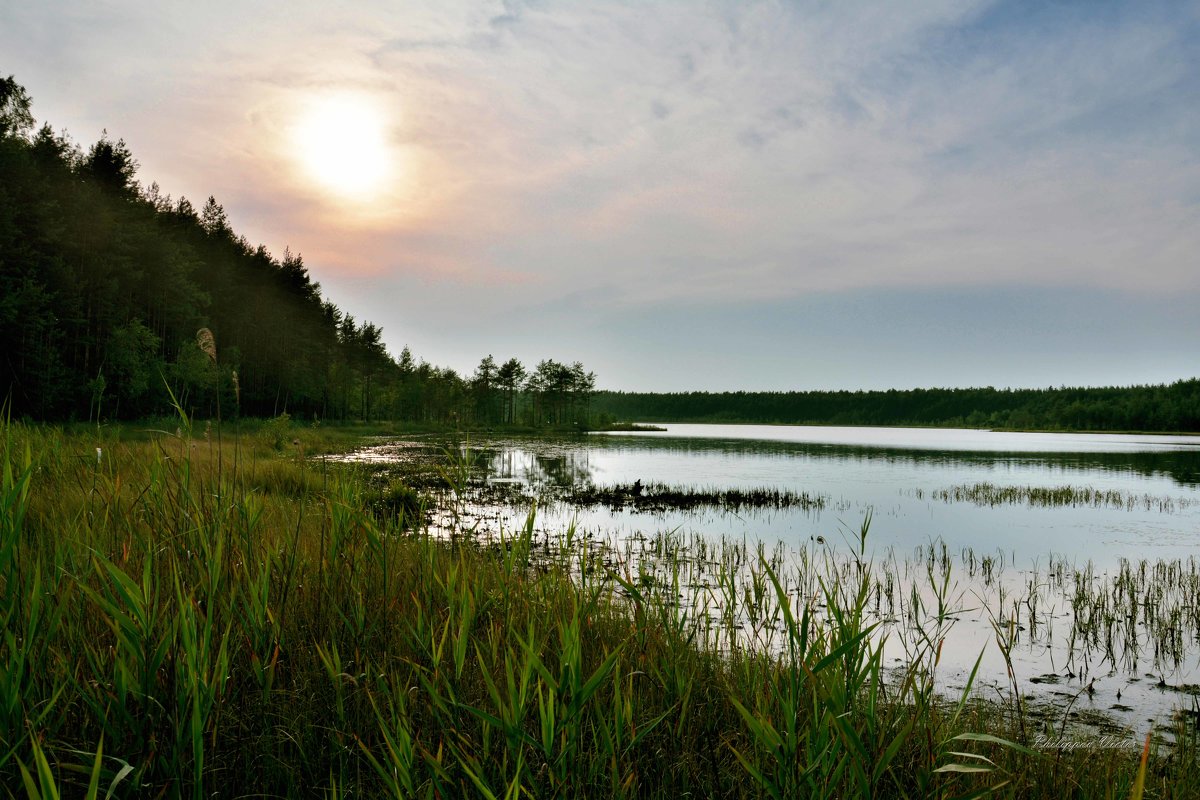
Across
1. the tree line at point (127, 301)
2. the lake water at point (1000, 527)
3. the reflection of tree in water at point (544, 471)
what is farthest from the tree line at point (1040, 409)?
the lake water at point (1000, 527)

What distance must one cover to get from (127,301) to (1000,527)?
4707 cm

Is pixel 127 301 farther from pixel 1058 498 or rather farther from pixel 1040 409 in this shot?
pixel 1040 409

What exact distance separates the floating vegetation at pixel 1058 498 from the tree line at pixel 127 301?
58.8 ft

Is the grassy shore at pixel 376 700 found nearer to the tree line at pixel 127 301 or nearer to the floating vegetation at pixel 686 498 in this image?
the tree line at pixel 127 301

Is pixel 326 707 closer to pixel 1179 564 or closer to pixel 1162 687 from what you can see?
pixel 1162 687

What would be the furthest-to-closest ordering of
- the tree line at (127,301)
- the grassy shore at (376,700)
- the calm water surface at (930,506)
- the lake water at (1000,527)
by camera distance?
the tree line at (127,301), the calm water surface at (930,506), the lake water at (1000,527), the grassy shore at (376,700)

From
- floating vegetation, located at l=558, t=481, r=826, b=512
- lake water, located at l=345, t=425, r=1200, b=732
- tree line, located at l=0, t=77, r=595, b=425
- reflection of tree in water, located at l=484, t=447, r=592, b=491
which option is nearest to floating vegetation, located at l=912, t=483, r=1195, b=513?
lake water, located at l=345, t=425, r=1200, b=732

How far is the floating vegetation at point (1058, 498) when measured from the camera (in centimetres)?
2117

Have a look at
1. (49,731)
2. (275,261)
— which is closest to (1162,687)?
(49,731)

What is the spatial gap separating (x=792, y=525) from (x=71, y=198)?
42580 millimetres

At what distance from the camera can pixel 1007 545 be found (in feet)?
47.3

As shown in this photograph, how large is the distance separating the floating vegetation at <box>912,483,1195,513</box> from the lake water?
0.29 ft

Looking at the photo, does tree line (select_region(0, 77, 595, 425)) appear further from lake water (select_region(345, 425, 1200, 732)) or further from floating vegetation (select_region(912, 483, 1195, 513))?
floating vegetation (select_region(912, 483, 1195, 513))

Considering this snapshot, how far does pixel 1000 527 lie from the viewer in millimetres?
16938
